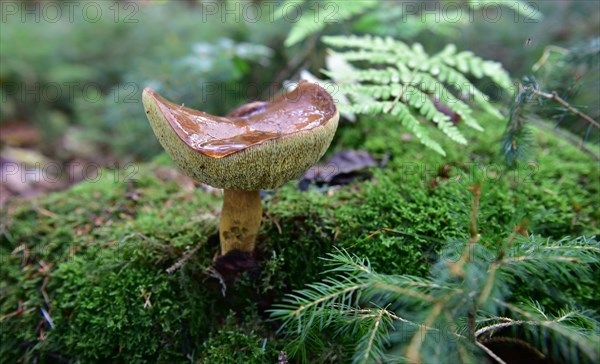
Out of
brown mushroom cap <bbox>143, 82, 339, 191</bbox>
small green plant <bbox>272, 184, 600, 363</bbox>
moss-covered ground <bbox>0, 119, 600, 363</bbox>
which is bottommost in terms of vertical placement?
moss-covered ground <bbox>0, 119, 600, 363</bbox>

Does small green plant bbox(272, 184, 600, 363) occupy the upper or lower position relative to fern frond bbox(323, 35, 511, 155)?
lower

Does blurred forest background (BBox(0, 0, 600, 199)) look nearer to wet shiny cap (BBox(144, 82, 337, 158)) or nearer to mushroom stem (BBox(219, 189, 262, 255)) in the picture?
wet shiny cap (BBox(144, 82, 337, 158))

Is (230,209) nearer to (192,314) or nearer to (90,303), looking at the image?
(192,314)

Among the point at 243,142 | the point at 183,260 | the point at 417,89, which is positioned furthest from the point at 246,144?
the point at 417,89

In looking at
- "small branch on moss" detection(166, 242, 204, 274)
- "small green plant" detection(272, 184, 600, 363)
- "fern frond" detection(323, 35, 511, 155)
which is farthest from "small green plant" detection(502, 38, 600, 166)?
"small branch on moss" detection(166, 242, 204, 274)

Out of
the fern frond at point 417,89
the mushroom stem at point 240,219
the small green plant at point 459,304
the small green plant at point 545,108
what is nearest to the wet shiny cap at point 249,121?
the mushroom stem at point 240,219

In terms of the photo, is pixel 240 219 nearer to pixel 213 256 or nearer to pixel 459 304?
pixel 213 256

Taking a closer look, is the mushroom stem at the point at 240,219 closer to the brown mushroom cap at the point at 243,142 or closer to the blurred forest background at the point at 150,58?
the brown mushroom cap at the point at 243,142
